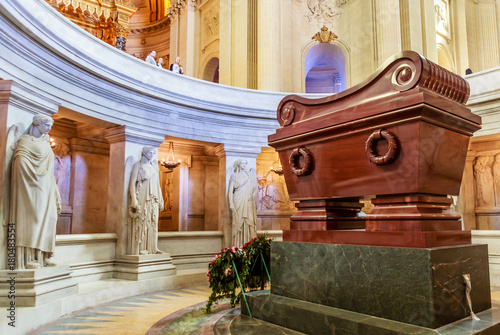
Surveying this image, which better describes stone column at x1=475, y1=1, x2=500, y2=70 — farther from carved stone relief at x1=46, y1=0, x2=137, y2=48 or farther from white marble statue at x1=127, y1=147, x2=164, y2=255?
white marble statue at x1=127, y1=147, x2=164, y2=255

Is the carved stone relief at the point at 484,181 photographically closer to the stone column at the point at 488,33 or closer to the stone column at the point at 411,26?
the stone column at the point at 411,26

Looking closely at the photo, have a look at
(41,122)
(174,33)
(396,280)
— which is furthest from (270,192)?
(174,33)

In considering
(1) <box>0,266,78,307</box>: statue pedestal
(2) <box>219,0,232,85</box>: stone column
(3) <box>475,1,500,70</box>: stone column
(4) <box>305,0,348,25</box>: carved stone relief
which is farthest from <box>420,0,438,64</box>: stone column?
(1) <box>0,266,78,307</box>: statue pedestal

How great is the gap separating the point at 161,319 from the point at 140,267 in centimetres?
290

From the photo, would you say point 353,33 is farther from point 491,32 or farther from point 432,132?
point 432,132

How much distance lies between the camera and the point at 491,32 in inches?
720

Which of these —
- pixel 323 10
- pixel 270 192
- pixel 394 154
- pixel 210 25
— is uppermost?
pixel 210 25

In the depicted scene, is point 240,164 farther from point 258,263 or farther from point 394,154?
point 394,154

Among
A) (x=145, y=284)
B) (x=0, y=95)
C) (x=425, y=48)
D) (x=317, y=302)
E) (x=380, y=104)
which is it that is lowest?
(x=145, y=284)

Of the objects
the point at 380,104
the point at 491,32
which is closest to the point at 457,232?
the point at 380,104

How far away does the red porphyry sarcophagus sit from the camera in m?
2.49

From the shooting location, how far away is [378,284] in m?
2.54

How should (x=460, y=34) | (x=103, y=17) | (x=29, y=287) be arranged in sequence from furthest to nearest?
(x=460, y=34) < (x=103, y=17) < (x=29, y=287)

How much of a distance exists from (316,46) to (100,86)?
10.8m
